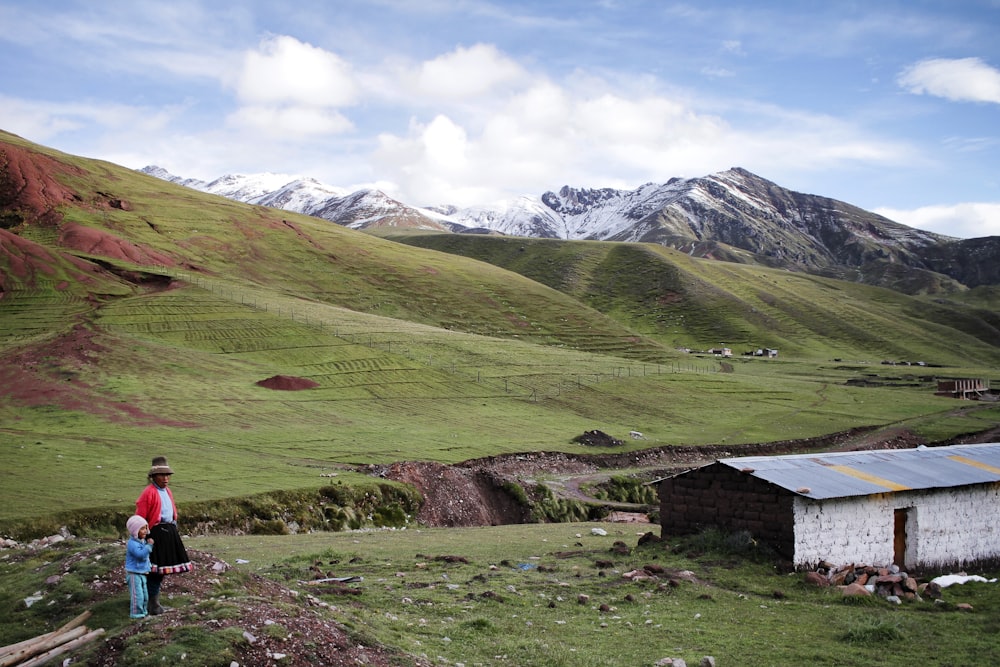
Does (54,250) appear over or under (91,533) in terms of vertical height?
over

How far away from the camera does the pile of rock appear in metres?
22.0

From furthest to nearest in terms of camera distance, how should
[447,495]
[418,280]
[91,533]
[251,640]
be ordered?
[418,280] < [447,495] < [91,533] < [251,640]

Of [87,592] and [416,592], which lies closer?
[87,592]

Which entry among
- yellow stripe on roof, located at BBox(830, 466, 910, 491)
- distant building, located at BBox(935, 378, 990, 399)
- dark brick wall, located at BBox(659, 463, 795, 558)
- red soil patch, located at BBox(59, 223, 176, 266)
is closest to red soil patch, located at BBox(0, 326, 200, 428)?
dark brick wall, located at BBox(659, 463, 795, 558)

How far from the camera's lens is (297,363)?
79.1 metres

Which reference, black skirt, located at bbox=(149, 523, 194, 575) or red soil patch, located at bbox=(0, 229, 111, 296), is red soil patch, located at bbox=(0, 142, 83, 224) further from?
black skirt, located at bbox=(149, 523, 194, 575)

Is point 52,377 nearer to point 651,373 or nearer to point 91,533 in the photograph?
point 91,533

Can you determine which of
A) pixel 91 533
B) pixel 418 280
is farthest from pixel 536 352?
pixel 91 533

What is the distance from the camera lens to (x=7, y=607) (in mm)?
15883

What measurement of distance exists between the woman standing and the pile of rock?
681 inches

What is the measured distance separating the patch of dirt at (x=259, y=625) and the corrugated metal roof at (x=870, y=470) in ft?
50.4

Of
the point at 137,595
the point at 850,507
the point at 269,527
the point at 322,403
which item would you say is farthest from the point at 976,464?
the point at 322,403

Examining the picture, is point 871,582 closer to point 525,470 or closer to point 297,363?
point 525,470

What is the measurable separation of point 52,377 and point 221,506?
3660 centimetres
